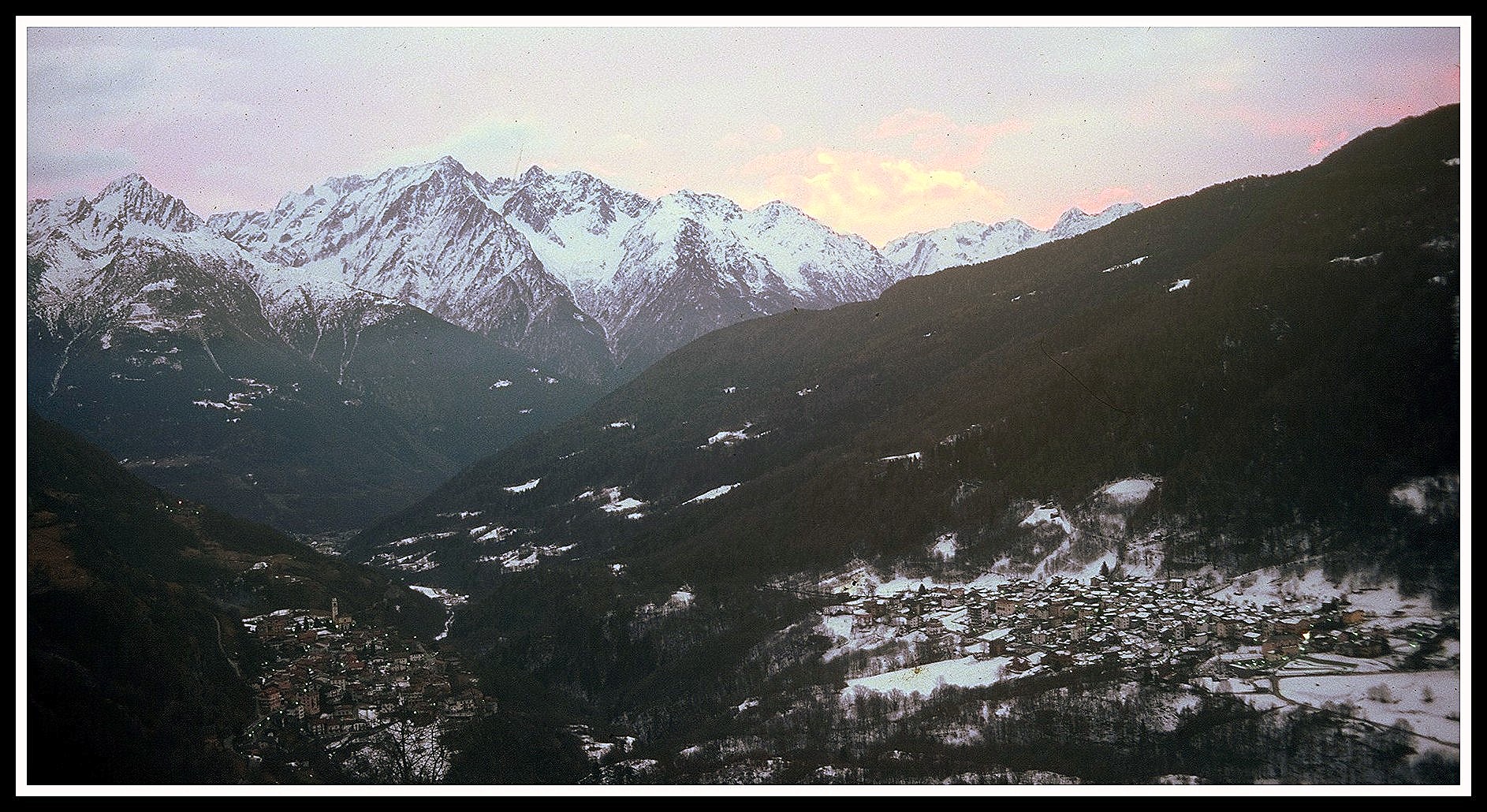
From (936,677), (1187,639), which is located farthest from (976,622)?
(1187,639)

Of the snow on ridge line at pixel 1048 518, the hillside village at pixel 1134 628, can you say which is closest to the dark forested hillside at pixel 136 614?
the hillside village at pixel 1134 628

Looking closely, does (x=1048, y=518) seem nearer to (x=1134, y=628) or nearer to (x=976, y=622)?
(x=976, y=622)

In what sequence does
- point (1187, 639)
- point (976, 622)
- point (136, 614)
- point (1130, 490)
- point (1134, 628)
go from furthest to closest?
point (1130, 490) < point (976, 622) < point (1134, 628) < point (1187, 639) < point (136, 614)

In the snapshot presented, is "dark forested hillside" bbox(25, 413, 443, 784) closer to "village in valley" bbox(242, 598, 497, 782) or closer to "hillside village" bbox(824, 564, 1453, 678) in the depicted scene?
"village in valley" bbox(242, 598, 497, 782)

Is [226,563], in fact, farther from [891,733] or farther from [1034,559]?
[1034,559]

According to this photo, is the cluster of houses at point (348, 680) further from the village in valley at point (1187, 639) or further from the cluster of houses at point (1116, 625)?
the cluster of houses at point (1116, 625)
